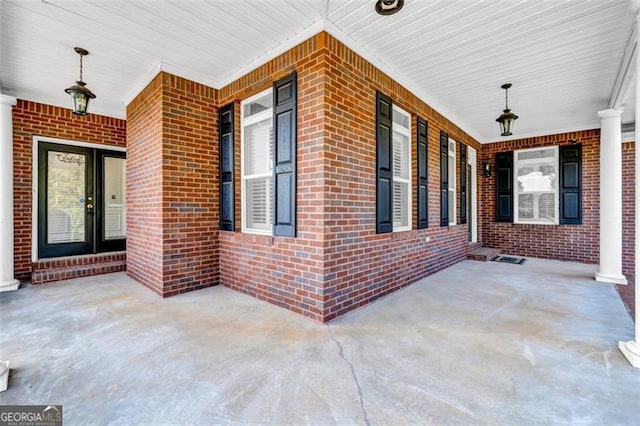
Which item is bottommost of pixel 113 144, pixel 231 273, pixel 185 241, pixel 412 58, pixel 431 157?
pixel 231 273

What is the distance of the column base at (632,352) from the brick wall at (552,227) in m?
5.68

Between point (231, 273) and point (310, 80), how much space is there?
2889 millimetres

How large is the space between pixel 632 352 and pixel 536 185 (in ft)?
20.8

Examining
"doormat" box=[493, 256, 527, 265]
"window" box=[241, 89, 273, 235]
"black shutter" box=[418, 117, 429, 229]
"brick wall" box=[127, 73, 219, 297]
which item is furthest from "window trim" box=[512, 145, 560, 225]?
"brick wall" box=[127, 73, 219, 297]

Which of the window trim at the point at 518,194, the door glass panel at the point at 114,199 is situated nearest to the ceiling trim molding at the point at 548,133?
the window trim at the point at 518,194

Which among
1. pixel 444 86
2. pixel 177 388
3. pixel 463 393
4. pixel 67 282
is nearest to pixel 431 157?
pixel 444 86

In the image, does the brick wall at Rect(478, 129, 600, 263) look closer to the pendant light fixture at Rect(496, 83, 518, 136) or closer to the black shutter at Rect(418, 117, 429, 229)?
the pendant light fixture at Rect(496, 83, 518, 136)

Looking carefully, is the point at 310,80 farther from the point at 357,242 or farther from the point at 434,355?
the point at 434,355

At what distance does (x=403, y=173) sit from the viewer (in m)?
4.86

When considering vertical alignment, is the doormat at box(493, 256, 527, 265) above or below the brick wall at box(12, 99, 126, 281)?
below

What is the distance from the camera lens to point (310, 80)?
3270 millimetres

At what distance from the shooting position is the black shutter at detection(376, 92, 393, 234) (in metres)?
3.90

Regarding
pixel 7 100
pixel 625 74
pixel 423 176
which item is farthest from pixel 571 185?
pixel 7 100

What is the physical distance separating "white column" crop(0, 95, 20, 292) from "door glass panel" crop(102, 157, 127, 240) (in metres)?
1.44
